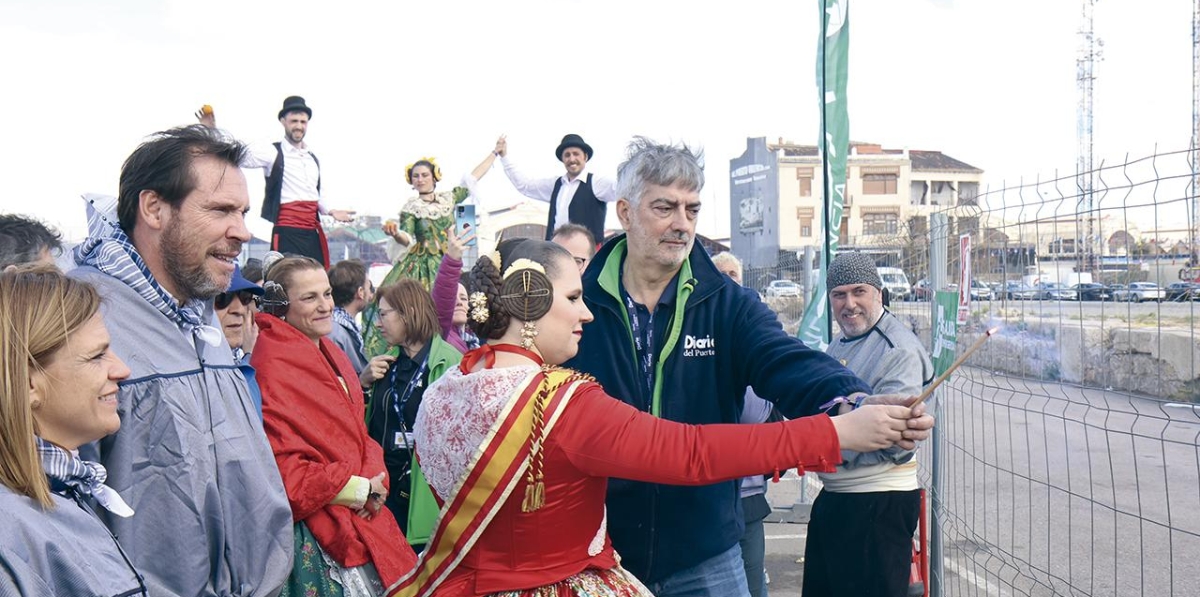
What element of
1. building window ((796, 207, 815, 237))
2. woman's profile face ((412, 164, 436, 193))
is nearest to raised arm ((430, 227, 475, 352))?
woman's profile face ((412, 164, 436, 193))

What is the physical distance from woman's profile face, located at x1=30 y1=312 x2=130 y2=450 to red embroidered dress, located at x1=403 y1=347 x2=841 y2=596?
79 cm

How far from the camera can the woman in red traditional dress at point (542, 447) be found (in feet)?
7.20

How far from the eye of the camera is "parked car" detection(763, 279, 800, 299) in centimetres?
1155

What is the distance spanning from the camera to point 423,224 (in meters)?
6.46

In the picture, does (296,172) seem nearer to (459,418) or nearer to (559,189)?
(559,189)

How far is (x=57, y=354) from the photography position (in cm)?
194

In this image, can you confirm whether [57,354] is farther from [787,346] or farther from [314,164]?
[314,164]

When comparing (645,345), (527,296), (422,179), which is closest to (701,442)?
(527,296)

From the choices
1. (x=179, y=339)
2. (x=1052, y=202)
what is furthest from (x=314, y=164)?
(x=1052, y=202)

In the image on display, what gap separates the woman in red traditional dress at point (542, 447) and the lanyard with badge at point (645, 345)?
0.50m

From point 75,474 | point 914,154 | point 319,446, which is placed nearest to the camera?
point 75,474

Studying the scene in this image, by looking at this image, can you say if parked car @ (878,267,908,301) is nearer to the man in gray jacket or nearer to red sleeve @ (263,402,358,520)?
red sleeve @ (263,402,358,520)

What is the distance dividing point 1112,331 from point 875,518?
1.40 meters

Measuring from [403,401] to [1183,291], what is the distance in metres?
3.27
